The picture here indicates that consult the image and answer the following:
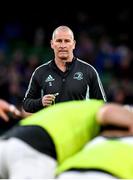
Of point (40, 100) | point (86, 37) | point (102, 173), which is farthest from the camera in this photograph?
point (86, 37)

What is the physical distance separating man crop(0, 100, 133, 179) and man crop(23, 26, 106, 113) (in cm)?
208

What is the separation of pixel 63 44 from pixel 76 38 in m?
5.60

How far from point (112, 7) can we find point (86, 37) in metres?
1.56

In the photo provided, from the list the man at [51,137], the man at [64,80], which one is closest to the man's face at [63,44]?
the man at [64,80]

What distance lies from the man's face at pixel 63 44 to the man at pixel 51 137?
215 centimetres

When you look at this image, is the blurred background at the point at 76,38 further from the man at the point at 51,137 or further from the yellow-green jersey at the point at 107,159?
the yellow-green jersey at the point at 107,159

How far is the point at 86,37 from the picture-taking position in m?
11.6

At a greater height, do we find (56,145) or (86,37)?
(56,145)

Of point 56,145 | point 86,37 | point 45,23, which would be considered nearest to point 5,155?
point 56,145

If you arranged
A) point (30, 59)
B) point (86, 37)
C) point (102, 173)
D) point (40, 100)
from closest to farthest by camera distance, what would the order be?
1. point (102, 173)
2. point (40, 100)
3. point (30, 59)
4. point (86, 37)

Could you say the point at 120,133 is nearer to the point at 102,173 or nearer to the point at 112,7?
the point at 102,173

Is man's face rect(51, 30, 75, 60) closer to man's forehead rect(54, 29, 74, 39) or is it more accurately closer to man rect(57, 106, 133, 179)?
man's forehead rect(54, 29, 74, 39)

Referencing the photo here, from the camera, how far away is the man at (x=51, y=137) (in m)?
3.69

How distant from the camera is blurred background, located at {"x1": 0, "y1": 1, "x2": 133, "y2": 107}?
9836 millimetres
